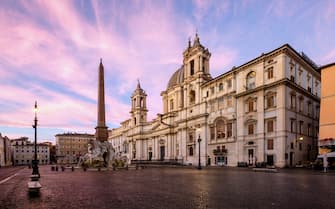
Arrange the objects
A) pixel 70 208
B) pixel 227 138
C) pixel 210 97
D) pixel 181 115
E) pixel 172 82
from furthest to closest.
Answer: pixel 172 82, pixel 181 115, pixel 210 97, pixel 227 138, pixel 70 208

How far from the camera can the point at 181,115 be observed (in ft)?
208

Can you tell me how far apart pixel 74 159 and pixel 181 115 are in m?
A: 81.8

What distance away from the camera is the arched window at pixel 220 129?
48.2 m

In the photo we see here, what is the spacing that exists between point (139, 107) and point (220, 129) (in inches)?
1710

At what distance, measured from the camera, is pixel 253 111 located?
4203 cm

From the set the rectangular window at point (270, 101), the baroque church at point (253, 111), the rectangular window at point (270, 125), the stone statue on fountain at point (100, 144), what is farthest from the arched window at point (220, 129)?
the stone statue on fountain at point (100, 144)

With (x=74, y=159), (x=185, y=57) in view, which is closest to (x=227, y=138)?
(x=185, y=57)

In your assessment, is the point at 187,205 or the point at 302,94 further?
the point at 302,94

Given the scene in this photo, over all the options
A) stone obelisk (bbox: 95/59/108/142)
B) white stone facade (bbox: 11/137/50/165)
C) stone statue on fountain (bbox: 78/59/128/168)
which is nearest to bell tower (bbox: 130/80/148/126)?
stone statue on fountain (bbox: 78/59/128/168)

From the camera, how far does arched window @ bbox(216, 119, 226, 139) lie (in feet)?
158

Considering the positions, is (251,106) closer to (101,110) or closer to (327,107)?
(327,107)

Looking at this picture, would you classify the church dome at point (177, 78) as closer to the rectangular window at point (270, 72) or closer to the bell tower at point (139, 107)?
the bell tower at point (139, 107)

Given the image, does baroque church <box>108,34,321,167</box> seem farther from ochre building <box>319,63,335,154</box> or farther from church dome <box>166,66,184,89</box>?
church dome <box>166,66,184,89</box>

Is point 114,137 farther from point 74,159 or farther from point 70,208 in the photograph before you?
point 70,208
